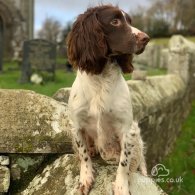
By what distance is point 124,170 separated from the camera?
3.52 m

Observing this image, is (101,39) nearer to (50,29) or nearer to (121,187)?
(121,187)

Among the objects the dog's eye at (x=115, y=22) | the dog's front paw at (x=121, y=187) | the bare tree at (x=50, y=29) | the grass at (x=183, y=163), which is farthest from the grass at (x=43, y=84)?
the bare tree at (x=50, y=29)

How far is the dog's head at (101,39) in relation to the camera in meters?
3.40

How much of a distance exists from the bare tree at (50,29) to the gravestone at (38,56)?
3289 cm

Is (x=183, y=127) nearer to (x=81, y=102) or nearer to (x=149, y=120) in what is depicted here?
(x=149, y=120)

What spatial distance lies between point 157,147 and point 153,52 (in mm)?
16156

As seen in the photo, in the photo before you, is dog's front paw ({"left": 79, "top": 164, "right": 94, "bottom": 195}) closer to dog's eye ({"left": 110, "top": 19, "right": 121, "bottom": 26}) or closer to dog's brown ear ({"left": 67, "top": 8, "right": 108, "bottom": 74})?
dog's brown ear ({"left": 67, "top": 8, "right": 108, "bottom": 74})

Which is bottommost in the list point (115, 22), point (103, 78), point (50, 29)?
point (50, 29)

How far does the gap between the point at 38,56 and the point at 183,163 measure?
→ 8215mm

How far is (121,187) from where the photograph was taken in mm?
3408

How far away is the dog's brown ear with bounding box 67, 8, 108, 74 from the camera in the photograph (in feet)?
11.1

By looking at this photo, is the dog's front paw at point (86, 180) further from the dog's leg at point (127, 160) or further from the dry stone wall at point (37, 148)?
the dog's leg at point (127, 160)

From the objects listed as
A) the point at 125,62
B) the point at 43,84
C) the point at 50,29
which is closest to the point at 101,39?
the point at 125,62

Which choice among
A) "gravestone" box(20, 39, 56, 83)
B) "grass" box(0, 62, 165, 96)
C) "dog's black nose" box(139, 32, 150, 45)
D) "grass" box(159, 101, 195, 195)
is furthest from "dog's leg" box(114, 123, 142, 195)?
"gravestone" box(20, 39, 56, 83)
